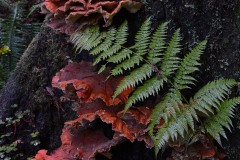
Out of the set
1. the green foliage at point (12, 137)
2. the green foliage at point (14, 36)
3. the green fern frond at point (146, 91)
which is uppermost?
the green fern frond at point (146, 91)

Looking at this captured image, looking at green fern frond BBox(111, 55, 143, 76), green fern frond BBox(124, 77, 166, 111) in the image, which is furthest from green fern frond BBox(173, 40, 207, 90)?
green fern frond BBox(111, 55, 143, 76)

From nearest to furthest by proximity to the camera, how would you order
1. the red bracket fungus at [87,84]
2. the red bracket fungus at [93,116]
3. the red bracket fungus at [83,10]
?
the red bracket fungus at [93,116], the red bracket fungus at [87,84], the red bracket fungus at [83,10]

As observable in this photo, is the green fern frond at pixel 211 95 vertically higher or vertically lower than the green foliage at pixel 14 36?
higher

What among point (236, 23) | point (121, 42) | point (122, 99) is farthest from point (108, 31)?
point (236, 23)

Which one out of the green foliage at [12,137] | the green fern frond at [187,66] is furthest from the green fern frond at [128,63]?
the green foliage at [12,137]

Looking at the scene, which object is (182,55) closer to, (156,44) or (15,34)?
(156,44)

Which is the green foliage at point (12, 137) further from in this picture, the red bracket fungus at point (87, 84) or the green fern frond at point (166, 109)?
the green fern frond at point (166, 109)

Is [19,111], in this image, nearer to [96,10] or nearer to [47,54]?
[47,54]

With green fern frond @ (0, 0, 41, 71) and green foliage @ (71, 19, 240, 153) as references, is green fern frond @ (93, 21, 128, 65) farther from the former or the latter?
green fern frond @ (0, 0, 41, 71)
